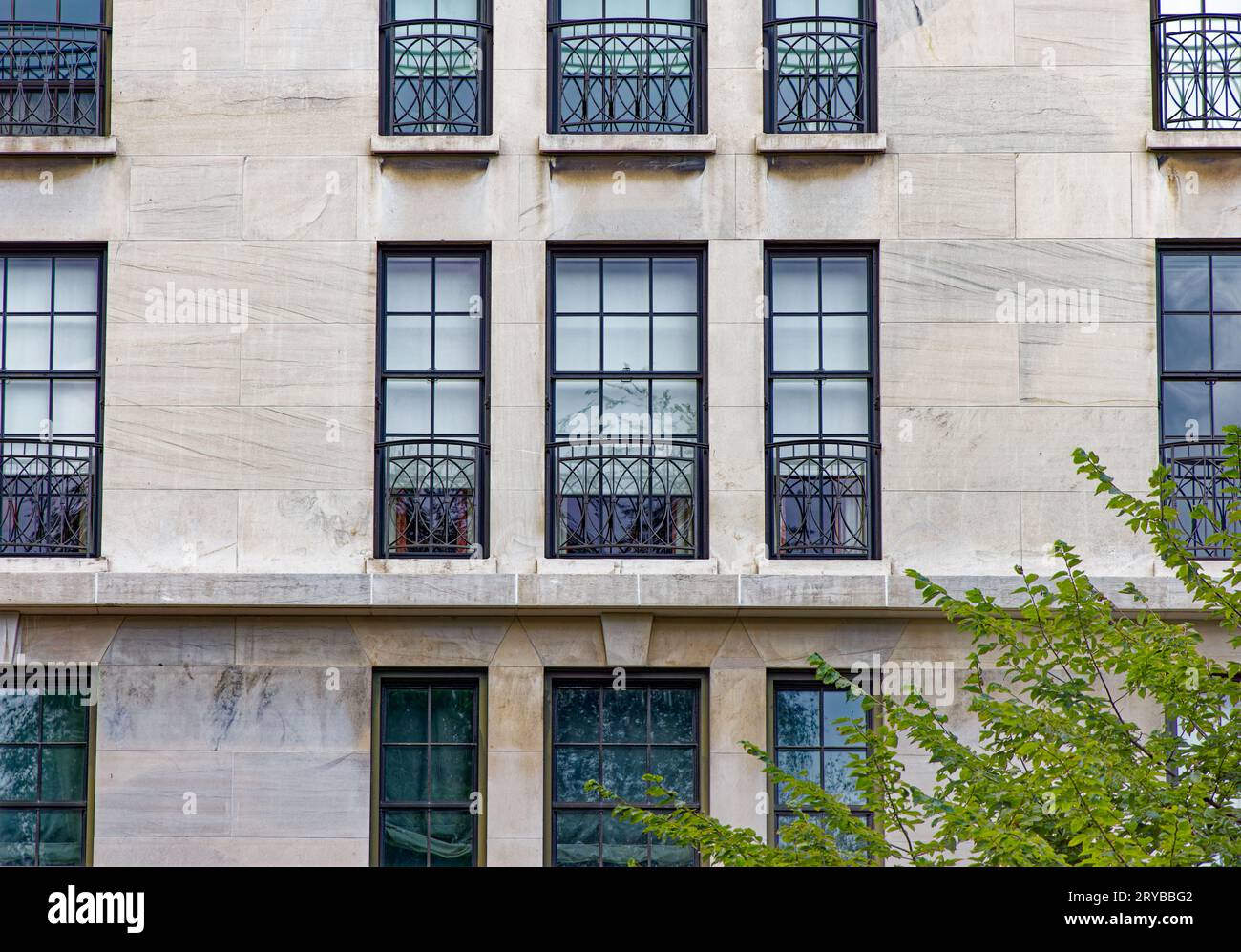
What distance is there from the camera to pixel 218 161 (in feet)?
48.2

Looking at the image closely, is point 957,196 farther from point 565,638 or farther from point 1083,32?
point 565,638

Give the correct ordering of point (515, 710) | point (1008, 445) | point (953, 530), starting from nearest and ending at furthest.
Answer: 1. point (515, 710)
2. point (953, 530)
3. point (1008, 445)

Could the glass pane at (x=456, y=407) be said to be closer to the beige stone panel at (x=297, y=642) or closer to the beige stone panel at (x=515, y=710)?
the beige stone panel at (x=297, y=642)

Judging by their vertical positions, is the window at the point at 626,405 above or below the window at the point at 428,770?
above

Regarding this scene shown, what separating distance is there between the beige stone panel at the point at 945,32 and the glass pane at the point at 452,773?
8.08 m

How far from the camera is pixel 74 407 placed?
14.7m

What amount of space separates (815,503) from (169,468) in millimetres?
6292

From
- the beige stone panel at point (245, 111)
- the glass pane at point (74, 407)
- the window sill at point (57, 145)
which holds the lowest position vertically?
the glass pane at point (74, 407)

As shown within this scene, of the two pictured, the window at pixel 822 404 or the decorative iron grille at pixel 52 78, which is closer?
the window at pixel 822 404

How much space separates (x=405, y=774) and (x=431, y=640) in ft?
4.31

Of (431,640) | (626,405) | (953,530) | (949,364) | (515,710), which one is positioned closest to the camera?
(515,710)

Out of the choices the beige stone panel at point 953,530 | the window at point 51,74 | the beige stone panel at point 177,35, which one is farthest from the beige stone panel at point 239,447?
the beige stone panel at point 953,530

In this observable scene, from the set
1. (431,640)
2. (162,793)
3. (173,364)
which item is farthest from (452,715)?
(173,364)

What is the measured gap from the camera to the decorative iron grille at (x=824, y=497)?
14258 millimetres
